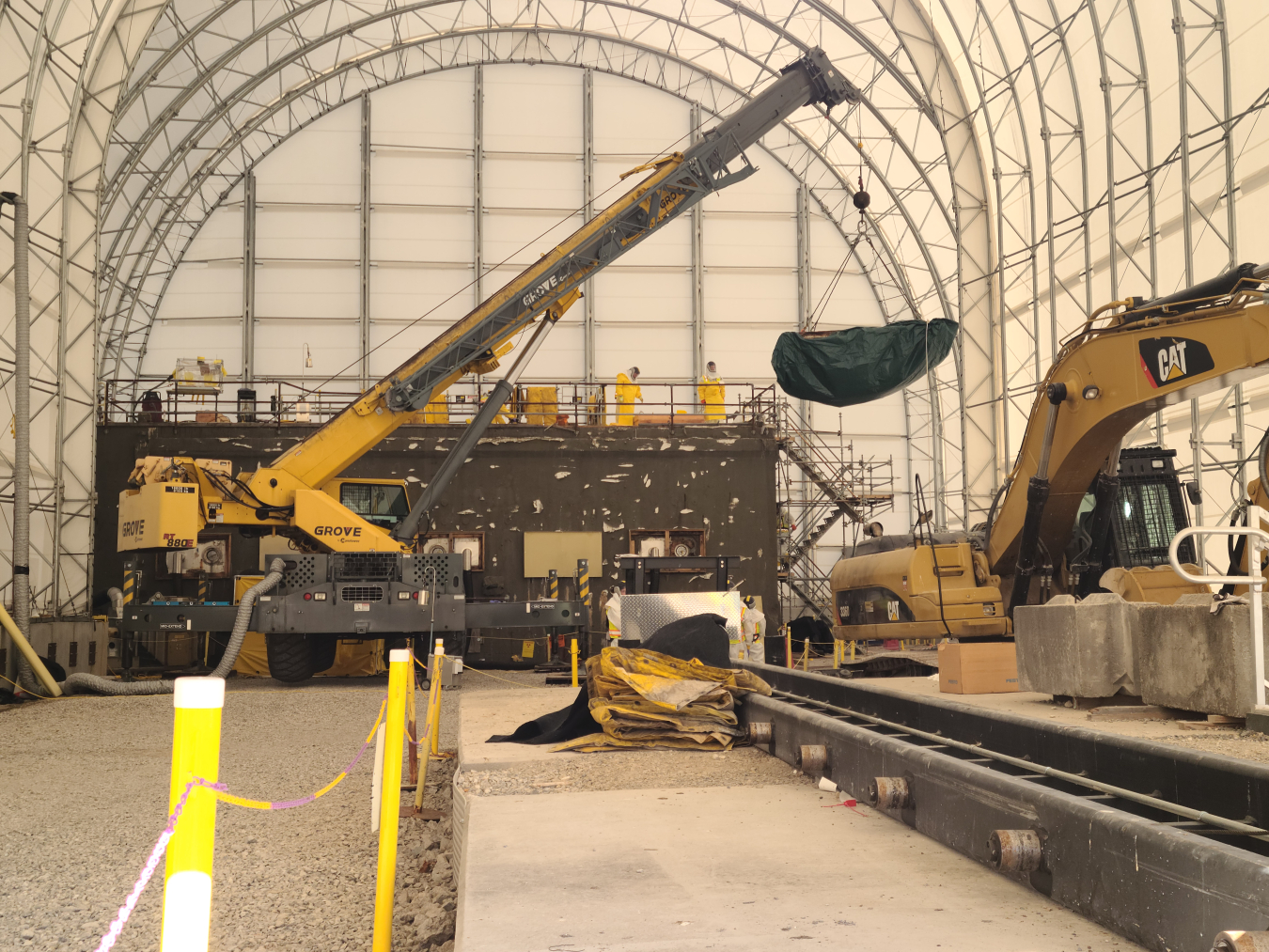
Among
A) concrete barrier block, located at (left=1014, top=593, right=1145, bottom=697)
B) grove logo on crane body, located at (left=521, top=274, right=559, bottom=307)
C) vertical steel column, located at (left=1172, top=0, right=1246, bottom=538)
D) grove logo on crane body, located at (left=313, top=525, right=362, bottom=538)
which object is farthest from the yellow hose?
vertical steel column, located at (left=1172, top=0, right=1246, bottom=538)

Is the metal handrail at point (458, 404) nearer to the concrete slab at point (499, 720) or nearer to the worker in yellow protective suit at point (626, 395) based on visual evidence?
the worker in yellow protective suit at point (626, 395)

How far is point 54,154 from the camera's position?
2008 centimetres

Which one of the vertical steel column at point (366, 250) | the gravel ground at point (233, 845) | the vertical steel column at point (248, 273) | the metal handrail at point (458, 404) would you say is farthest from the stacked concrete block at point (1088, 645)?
the vertical steel column at point (248, 273)

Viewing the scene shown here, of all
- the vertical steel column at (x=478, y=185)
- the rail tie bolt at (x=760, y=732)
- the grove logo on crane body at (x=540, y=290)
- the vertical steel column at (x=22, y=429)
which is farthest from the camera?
the vertical steel column at (x=478, y=185)

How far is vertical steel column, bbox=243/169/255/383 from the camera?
32844mm

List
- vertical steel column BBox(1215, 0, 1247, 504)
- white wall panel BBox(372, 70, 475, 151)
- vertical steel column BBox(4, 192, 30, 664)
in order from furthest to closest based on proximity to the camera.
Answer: white wall panel BBox(372, 70, 475, 151), vertical steel column BBox(1215, 0, 1247, 504), vertical steel column BBox(4, 192, 30, 664)

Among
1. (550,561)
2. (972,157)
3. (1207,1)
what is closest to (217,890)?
(550,561)

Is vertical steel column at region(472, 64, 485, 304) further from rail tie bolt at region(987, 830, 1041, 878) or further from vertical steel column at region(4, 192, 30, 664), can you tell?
rail tie bolt at region(987, 830, 1041, 878)

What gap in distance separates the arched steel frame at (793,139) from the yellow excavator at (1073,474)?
6556 mm

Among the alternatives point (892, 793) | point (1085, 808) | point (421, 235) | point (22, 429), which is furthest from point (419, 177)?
point (1085, 808)

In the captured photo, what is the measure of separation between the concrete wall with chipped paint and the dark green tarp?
5.79 m

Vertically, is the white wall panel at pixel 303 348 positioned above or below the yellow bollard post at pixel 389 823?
above

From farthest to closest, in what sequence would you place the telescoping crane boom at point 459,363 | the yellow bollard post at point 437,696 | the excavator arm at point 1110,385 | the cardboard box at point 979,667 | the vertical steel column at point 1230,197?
the telescoping crane boom at point 459,363 → the vertical steel column at point 1230,197 → the cardboard box at point 979,667 → the excavator arm at point 1110,385 → the yellow bollard post at point 437,696

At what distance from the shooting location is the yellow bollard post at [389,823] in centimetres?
368
